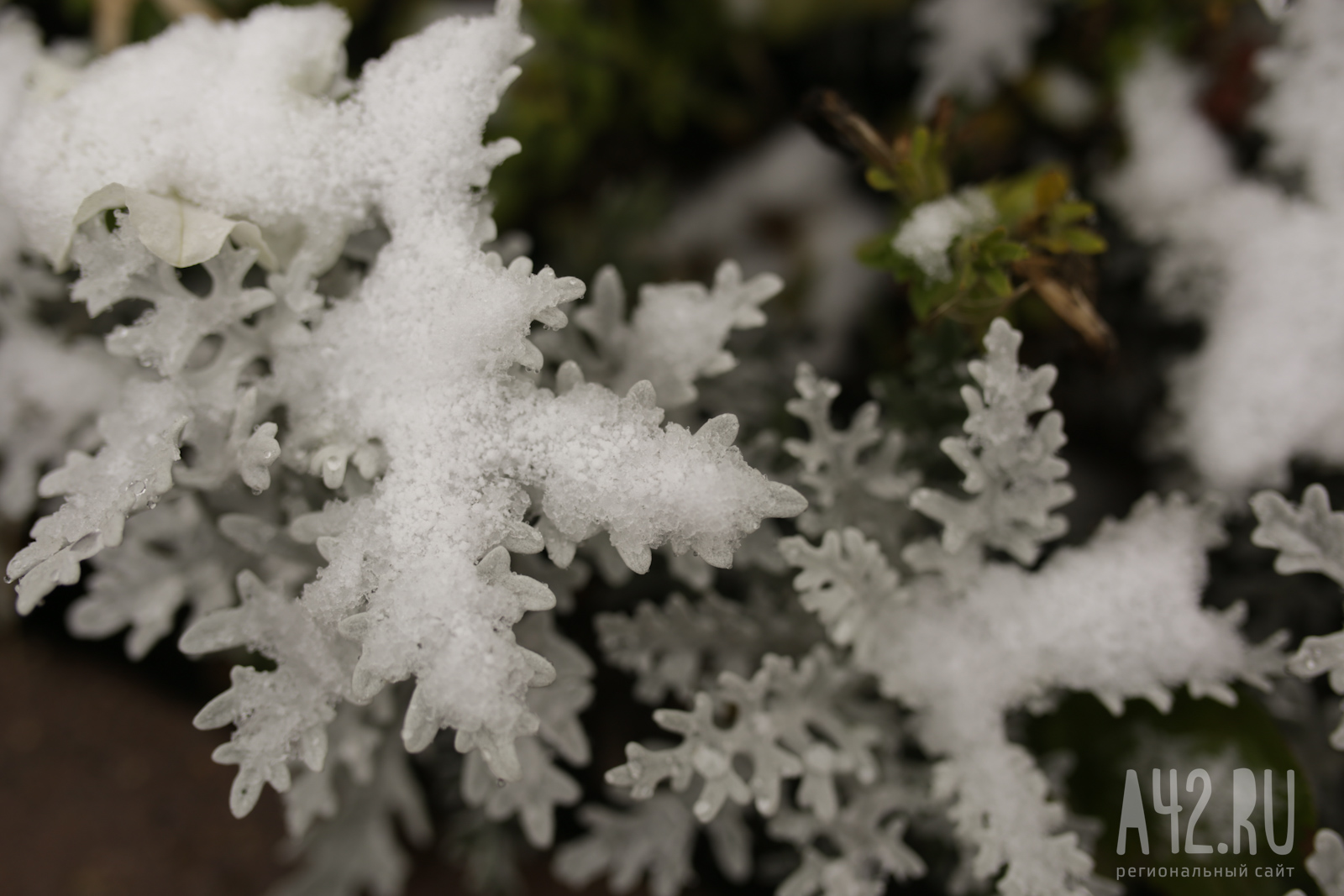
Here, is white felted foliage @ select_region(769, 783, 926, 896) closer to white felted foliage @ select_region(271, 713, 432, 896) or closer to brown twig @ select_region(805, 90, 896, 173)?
white felted foliage @ select_region(271, 713, 432, 896)


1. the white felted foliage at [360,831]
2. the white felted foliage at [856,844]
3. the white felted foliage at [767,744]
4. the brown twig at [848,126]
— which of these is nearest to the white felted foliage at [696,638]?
the white felted foliage at [767,744]

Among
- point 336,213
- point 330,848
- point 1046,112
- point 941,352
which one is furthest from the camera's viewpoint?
point 1046,112

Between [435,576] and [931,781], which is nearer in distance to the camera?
[435,576]

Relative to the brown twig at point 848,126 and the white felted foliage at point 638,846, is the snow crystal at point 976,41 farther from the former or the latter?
the white felted foliage at point 638,846

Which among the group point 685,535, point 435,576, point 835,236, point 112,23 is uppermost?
point 835,236

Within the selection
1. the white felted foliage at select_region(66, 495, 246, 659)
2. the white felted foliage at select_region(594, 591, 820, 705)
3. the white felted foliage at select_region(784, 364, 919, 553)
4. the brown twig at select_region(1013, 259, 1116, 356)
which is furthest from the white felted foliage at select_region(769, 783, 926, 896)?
the white felted foliage at select_region(66, 495, 246, 659)

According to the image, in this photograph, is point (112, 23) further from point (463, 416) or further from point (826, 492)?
point (826, 492)

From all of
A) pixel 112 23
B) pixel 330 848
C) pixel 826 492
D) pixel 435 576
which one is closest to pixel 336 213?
pixel 435 576

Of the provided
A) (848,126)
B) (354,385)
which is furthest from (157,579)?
(848,126)
